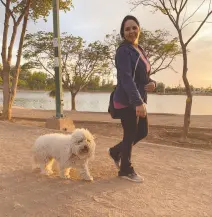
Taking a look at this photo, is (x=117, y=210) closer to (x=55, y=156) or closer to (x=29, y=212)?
(x=29, y=212)

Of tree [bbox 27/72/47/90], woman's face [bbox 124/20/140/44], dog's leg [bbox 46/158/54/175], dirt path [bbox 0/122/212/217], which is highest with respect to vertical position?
tree [bbox 27/72/47/90]

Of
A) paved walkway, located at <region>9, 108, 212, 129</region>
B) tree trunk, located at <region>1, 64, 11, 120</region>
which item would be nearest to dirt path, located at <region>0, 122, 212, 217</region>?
tree trunk, located at <region>1, 64, 11, 120</region>

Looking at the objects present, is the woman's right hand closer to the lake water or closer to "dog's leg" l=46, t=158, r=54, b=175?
"dog's leg" l=46, t=158, r=54, b=175

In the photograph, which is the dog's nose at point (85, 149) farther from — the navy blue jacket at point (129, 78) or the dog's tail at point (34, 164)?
the dog's tail at point (34, 164)

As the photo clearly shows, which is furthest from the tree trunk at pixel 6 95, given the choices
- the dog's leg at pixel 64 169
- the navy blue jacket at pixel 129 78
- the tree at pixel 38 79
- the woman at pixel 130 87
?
the tree at pixel 38 79

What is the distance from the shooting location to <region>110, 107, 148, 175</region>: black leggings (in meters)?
4.14

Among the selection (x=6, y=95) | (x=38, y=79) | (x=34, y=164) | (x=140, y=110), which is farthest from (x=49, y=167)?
(x=38, y=79)

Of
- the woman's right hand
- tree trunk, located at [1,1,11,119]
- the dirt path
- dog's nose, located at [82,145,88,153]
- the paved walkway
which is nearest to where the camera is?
the dirt path

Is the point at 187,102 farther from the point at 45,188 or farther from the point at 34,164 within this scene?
the point at 45,188

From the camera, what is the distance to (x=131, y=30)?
13.5ft

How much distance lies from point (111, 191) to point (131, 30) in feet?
6.64

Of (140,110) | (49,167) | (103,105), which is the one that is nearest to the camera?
(140,110)

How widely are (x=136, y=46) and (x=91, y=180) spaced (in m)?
1.87

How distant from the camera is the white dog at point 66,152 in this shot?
406cm
